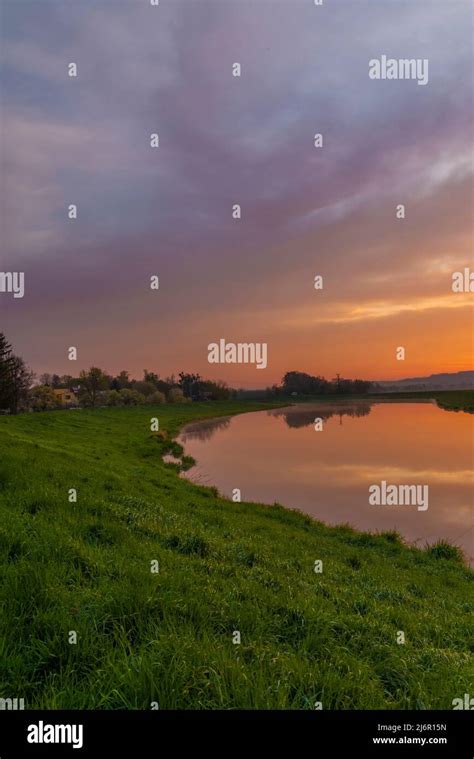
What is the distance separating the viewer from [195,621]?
4.46 metres

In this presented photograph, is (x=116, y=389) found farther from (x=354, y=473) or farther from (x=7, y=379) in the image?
(x=354, y=473)

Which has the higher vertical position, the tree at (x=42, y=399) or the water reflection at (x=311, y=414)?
the tree at (x=42, y=399)

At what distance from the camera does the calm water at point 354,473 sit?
1538 centimetres

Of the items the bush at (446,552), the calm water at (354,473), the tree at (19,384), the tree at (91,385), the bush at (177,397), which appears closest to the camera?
the bush at (446,552)

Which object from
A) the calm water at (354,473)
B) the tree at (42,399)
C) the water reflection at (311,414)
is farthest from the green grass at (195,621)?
the tree at (42,399)

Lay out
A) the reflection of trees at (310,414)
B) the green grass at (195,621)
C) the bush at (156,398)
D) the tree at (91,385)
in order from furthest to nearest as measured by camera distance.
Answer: the bush at (156,398), the tree at (91,385), the reflection of trees at (310,414), the green grass at (195,621)

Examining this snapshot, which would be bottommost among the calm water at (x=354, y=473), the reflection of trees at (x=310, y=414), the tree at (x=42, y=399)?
the calm water at (x=354, y=473)

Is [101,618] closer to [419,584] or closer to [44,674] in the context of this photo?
[44,674]

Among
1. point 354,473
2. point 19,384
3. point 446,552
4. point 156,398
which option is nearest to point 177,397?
point 156,398

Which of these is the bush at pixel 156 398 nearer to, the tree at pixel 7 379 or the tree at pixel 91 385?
the tree at pixel 91 385

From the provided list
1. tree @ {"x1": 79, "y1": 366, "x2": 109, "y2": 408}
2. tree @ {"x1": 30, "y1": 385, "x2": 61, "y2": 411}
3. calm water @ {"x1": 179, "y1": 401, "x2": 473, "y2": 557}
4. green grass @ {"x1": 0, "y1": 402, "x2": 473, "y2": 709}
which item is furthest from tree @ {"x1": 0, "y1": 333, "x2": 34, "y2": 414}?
green grass @ {"x1": 0, "y1": 402, "x2": 473, "y2": 709}

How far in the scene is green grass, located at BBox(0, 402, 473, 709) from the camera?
3.43m

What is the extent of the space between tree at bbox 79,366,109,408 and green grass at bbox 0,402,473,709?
9553 cm

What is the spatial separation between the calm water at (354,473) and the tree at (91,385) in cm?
6931
